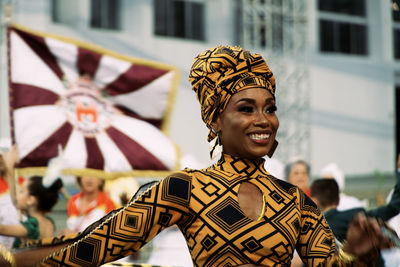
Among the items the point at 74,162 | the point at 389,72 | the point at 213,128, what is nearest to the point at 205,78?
the point at 213,128

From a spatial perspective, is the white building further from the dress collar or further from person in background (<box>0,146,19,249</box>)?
the dress collar

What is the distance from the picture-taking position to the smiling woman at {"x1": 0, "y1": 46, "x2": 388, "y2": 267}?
1.97 metres

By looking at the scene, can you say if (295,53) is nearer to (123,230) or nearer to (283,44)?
(283,44)

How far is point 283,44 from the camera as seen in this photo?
14273 millimetres

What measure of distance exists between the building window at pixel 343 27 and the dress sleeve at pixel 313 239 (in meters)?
15.0

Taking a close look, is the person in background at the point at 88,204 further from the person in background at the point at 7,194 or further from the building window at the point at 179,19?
the building window at the point at 179,19

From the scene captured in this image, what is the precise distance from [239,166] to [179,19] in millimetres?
12986

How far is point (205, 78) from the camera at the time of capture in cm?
216

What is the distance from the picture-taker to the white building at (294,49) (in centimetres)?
1380

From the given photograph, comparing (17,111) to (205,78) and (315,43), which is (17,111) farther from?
(315,43)

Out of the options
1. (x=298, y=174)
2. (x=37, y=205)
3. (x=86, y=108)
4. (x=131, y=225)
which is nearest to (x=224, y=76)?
(x=131, y=225)

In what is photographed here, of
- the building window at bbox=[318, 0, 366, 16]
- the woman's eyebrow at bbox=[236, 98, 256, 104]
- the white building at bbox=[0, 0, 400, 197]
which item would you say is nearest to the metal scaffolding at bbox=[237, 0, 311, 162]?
the white building at bbox=[0, 0, 400, 197]

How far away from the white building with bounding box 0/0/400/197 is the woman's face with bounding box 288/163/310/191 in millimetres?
7983

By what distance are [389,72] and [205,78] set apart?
16.0 m
